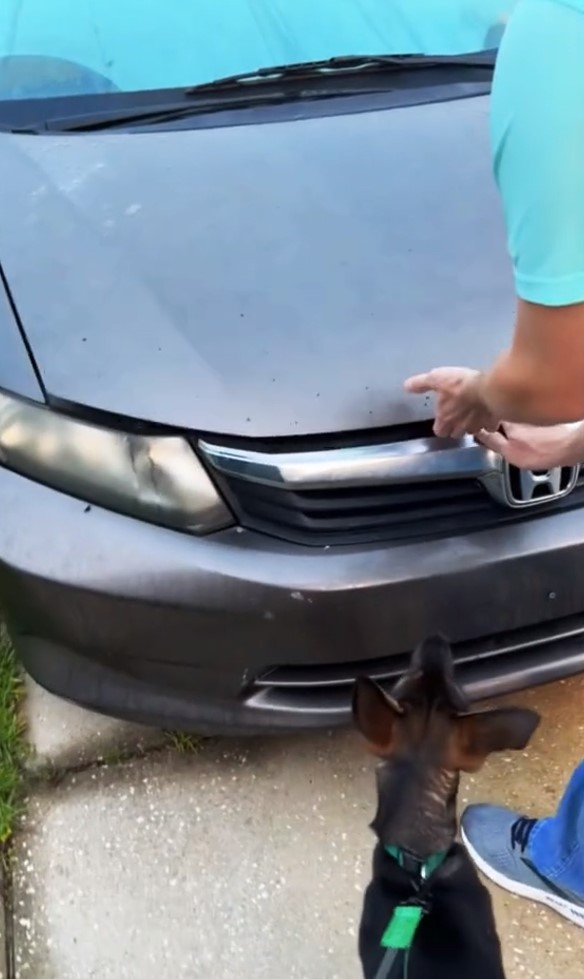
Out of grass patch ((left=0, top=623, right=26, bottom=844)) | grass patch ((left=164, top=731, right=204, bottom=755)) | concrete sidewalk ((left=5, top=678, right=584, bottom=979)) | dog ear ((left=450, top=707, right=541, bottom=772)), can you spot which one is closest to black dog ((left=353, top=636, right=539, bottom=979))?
dog ear ((left=450, top=707, right=541, bottom=772))

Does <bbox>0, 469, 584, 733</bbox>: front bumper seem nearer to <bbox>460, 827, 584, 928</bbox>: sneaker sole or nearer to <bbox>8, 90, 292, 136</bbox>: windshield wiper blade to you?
<bbox>460, 827, 584, 928</bbox>: sneaker sole

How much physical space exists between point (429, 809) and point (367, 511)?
22.3 inches

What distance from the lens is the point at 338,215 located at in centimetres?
209

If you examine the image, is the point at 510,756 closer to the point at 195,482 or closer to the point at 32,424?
the point at 195,482

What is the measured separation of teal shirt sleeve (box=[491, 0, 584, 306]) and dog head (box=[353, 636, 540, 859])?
24.8 inches

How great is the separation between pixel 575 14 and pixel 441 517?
100cm

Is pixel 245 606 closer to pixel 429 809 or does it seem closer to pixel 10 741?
pixel 429 809

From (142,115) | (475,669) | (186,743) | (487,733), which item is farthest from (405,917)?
(142,115)

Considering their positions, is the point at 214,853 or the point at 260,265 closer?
the point at 260,265

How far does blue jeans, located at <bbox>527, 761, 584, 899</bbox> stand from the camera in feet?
6.34

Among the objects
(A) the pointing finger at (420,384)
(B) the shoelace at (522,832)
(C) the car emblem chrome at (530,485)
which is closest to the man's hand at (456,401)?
(A) the pointing finger at (420,384)

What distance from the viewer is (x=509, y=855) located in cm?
209

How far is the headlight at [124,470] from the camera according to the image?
1802 mm

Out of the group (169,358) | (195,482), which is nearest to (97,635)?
(195,482)
